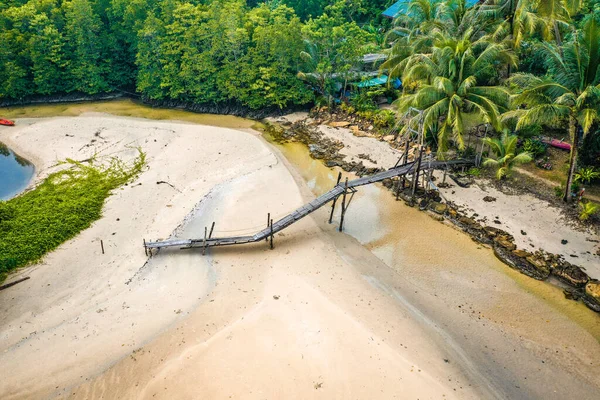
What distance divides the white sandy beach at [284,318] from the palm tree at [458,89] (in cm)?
579

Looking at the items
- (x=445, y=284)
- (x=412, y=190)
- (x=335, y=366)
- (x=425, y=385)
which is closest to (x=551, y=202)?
(x=412, y=190)

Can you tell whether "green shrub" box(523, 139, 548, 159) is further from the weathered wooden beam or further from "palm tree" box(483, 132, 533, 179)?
the weathered wooden beam

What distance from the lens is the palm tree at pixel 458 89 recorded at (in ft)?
69.4

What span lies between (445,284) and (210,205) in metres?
12.8

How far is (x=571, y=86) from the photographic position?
57.5 feet

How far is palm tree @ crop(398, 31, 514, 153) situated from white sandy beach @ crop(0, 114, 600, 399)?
5794 millimetres

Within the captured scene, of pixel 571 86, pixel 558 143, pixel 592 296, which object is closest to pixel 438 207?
pixel 592 296

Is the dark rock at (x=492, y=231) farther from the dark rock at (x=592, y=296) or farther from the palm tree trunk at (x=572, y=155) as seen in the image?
the palm tree trunk at (x=572, y=155)

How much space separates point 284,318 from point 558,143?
20.1 m

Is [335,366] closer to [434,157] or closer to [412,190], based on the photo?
[412,190]

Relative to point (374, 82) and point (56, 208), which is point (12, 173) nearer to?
point (56, 208)

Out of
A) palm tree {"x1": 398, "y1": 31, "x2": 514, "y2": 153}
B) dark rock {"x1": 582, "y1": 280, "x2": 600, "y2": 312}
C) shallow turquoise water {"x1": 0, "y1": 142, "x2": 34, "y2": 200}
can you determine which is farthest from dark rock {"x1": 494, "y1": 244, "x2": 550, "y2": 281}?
shallow turquoise water {"x1": 0, "y1": 142, "x2": 34, "y2": 200}

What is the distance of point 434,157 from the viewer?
987 inches

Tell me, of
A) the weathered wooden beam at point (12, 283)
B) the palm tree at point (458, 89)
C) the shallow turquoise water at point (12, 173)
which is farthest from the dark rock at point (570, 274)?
the shallow turquoise water at point (12, 173)
